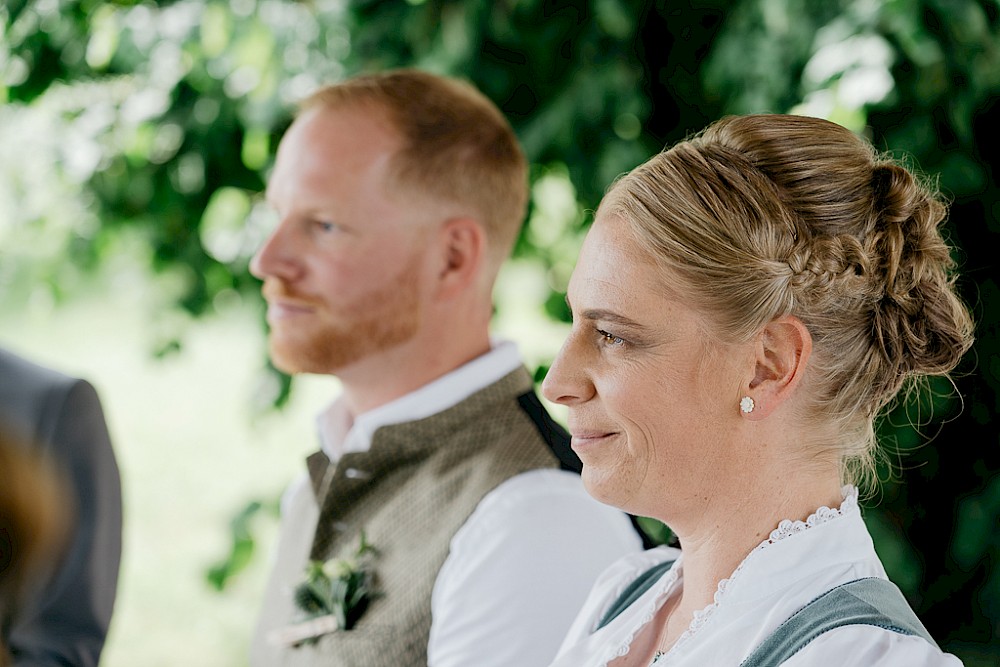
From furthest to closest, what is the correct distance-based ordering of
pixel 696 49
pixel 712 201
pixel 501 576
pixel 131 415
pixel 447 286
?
1. pixel 131 415
2. pixel 696 49
3. pixel 447 286
4. pixel 501 576
5. pixel 712 201

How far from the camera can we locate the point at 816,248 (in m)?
1.12

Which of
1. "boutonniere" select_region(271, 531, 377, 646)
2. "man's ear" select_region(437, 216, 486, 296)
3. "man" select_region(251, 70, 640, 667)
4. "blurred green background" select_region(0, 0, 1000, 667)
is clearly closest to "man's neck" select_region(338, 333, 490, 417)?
"man" select_region(251, 70, 640, 667)

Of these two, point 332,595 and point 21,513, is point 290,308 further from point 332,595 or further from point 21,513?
point 21,513

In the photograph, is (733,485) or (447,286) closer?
(733,485)

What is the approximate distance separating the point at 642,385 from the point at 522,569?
1.81ft

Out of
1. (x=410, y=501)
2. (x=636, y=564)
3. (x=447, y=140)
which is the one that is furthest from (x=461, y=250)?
(x=636, y=564)

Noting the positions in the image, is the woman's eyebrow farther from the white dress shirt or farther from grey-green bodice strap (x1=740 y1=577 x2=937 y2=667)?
the white dress shirt

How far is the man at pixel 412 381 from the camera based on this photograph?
168cm

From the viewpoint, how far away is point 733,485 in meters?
1.16

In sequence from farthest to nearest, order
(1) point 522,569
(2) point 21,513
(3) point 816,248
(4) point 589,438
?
(1) point 522,569 → (4) point 589,438 → (3) point 816,248 → (2) point 21,513

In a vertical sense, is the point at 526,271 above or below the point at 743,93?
below

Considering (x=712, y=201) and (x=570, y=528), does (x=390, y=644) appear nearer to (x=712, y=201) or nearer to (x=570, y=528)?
(x=570, y=528)

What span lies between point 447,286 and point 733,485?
0.91 metres

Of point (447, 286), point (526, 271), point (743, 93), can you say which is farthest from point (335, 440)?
point (743, 93)
